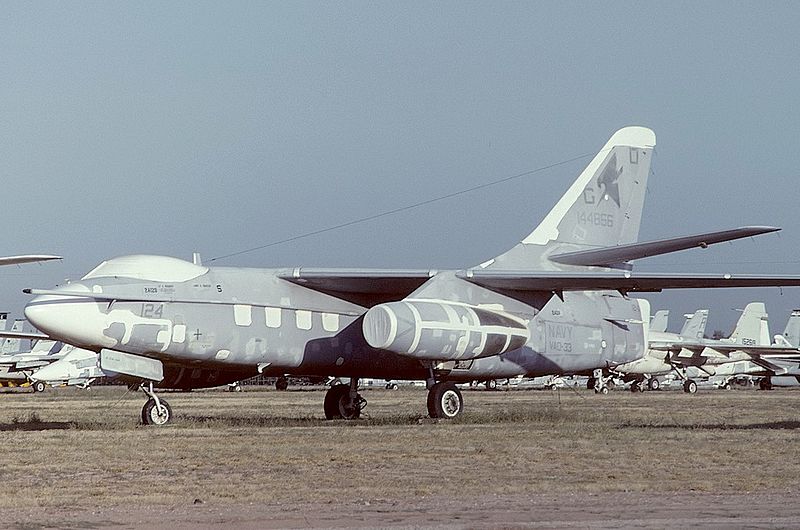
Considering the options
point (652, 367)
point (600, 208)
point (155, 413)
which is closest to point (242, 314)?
point (155, 413)

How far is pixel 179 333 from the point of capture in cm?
2094

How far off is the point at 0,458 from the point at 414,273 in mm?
10087

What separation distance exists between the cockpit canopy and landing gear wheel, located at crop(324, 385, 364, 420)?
5604mm

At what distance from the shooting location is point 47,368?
61.2 metres

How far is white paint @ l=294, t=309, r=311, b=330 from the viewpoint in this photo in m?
22.7

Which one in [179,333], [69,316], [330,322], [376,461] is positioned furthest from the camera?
[330,322]

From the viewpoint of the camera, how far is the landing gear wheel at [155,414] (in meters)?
22.2

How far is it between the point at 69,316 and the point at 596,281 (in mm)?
9851

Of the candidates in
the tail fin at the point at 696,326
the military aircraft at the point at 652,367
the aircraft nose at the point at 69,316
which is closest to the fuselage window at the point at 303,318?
the aircraft nose at the point at 69,316

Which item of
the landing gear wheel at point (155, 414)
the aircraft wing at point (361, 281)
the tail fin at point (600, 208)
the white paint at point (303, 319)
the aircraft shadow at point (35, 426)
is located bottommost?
the aircraft shadow at point (35, 426)

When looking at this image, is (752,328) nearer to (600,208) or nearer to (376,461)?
(600,208)

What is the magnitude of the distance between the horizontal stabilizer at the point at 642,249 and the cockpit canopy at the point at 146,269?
26.9 ft

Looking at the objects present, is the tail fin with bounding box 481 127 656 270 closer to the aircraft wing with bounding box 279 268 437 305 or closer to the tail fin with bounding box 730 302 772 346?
the aircraft wing with bounding box 279 268 437 305

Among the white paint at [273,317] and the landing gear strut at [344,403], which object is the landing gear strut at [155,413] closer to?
the white paint at [273,317]
